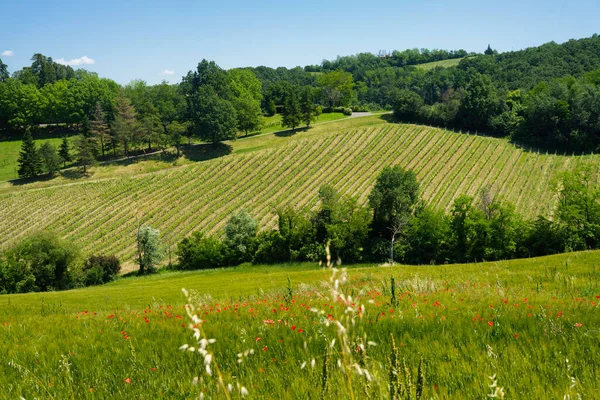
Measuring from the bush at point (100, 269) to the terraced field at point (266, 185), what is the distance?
14.3 feet

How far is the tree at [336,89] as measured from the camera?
142 meters

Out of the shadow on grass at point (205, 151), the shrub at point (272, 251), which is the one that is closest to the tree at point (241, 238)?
the shrub at point (272, 251)

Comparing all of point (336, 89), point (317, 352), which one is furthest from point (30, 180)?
point (336, 89)

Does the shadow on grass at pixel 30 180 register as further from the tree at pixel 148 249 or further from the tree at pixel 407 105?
the tree at pixel 407 105

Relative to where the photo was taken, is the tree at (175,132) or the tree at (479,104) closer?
the tree at (175,132)

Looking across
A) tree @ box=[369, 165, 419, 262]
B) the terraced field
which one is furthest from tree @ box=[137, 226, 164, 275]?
tree @ box=[369, 165, 419, 262]

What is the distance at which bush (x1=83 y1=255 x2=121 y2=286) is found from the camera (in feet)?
162

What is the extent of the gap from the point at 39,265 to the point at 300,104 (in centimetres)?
7522

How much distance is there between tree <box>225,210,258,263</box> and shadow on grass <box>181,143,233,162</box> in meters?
39.2

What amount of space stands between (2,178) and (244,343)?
326 feet

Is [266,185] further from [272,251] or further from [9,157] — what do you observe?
[9,157]

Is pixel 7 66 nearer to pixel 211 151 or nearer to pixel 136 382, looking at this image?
pixel 211 151

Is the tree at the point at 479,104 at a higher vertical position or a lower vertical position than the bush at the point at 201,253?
higher

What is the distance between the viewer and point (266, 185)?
73.9 meters
